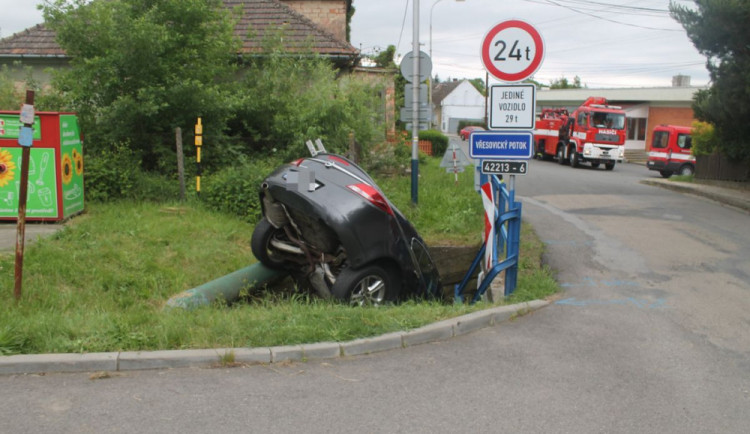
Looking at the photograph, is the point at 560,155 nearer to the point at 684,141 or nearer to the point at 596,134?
the point at 596,134

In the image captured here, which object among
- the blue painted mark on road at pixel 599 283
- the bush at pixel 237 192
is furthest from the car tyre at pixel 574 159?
the blue painted mark on road at pixel 599 283

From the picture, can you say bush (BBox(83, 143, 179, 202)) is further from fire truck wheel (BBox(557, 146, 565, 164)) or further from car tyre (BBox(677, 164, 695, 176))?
fire truck wheel (BBox(557, 146, 565, 164))

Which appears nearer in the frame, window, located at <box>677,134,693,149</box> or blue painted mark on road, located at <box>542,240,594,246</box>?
blue painted mark on road, located at <box>542,240,594,246</box>

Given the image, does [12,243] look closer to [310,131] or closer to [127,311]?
[127,311]

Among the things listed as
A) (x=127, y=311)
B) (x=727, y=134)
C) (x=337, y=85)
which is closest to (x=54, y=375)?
(x=127, y=311)

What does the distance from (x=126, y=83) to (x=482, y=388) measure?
378 inches

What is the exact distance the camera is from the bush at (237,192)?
10.8 meters

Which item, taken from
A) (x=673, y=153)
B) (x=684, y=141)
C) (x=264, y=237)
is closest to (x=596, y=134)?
(x=673, y=153)

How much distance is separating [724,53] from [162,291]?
1463 cm

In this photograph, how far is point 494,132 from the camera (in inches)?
273

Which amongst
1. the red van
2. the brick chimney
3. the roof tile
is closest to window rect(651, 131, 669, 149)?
the red van

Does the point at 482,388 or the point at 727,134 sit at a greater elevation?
the point at 727,134

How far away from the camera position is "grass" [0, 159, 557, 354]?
16.4ft

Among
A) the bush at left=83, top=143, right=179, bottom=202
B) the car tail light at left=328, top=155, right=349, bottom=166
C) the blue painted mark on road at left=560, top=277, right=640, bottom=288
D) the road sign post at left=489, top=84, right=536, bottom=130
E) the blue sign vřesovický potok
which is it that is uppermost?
the road sign post at left=489, top=84, right=536, bottom=130
